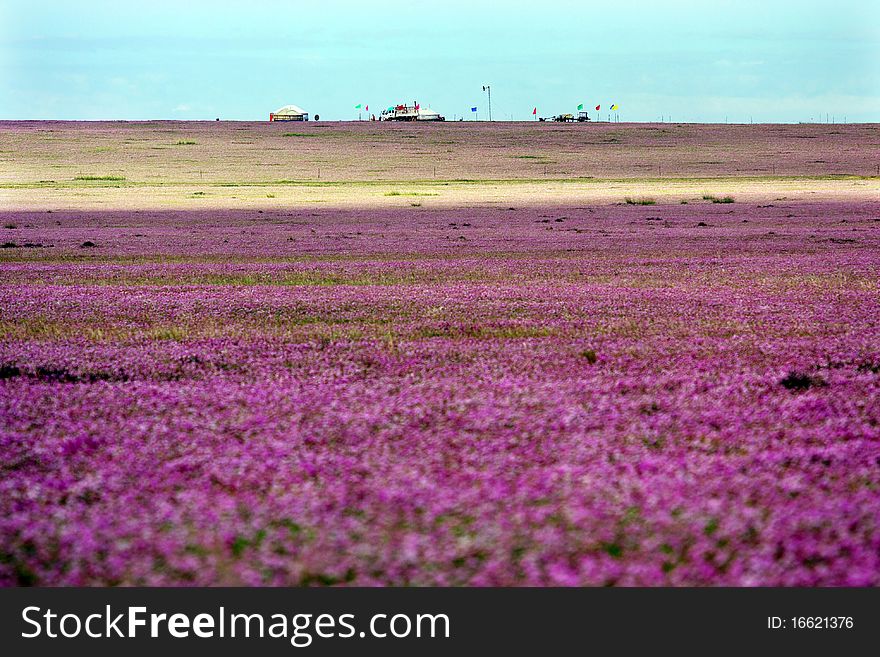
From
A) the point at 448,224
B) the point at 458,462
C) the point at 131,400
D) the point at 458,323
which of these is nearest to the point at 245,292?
the point at 458,323

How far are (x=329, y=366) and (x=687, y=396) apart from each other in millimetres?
2891

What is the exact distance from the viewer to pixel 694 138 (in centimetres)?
13950

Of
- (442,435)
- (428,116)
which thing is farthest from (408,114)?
(442,435)

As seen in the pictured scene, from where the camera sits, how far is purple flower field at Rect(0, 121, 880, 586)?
3652mm

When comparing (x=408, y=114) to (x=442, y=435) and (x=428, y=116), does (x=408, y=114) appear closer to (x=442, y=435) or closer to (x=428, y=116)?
(x=428, y=116)

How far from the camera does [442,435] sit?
5445mm

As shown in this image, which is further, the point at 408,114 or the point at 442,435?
the point at 408,114

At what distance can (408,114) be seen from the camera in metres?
193

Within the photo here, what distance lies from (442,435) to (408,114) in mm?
191858

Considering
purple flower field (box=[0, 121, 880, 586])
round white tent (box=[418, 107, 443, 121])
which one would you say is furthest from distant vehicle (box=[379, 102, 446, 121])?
purple flower field (box=[0, 121, 880, 586])

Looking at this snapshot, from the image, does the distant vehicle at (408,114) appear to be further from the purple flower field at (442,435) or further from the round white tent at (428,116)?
the purple flower field at (442,435)

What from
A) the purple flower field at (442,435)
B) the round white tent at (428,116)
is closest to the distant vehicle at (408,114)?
the round white tent at (428,116)

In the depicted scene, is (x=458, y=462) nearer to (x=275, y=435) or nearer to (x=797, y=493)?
(x=275, y=435)

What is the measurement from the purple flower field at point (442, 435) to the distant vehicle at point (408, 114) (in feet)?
597
